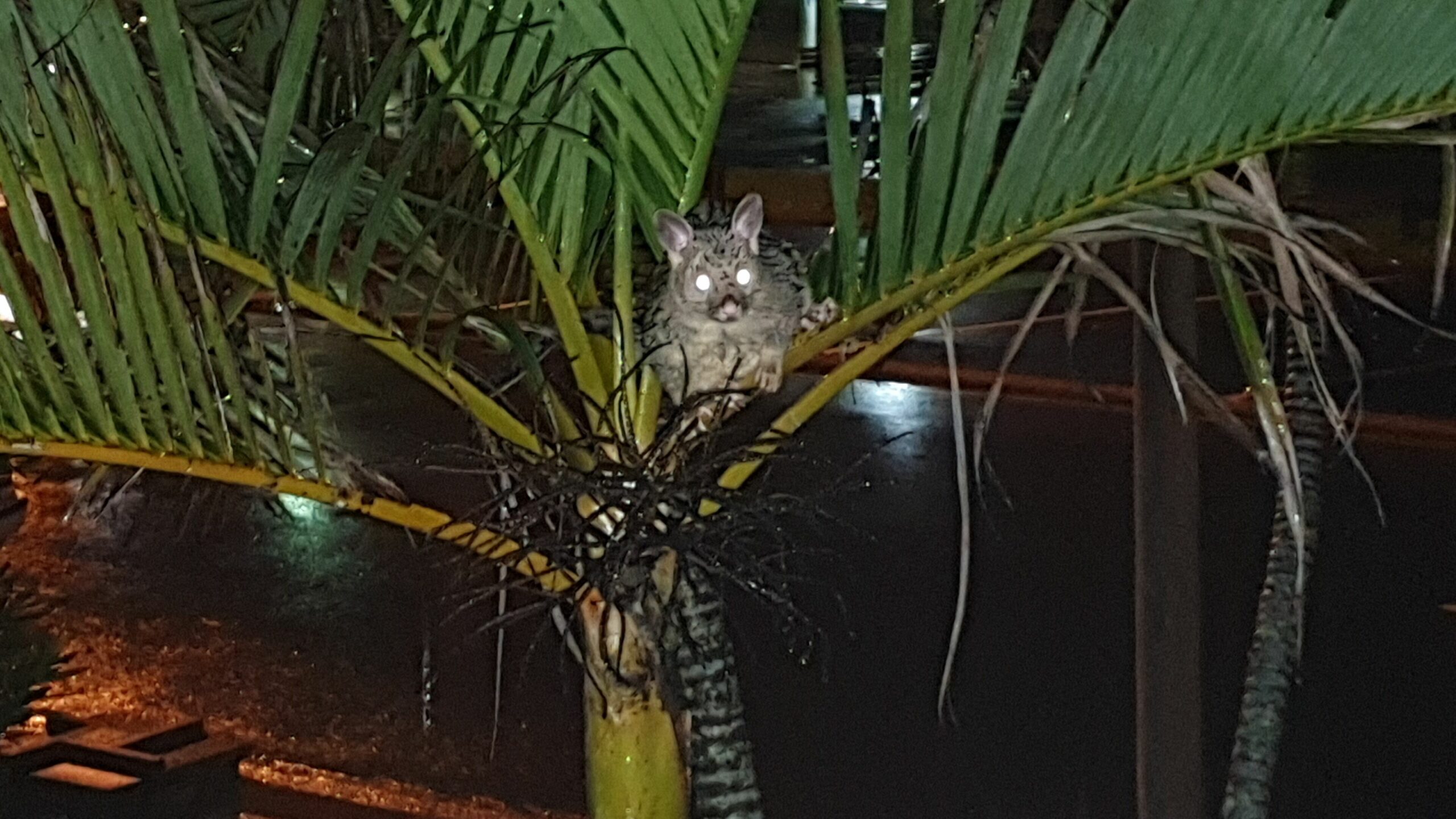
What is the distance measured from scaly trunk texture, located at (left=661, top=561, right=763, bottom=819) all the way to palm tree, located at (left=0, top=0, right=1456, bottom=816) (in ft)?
0.03

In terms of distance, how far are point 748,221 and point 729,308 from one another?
6.6 inches

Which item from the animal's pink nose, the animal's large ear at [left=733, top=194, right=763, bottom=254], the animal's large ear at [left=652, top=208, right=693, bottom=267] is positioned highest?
the animal's large ear at [left=733, top=194, right=763, bottom=254]

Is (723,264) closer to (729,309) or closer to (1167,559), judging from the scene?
(729,309)

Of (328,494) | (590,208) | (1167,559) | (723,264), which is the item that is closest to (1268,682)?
(1167,559)

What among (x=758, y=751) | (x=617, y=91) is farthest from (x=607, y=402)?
(x=758, y=751)

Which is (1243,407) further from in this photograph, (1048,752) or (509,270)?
(509,270)

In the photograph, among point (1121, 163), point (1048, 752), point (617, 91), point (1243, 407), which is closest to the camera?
point (1121, 163)

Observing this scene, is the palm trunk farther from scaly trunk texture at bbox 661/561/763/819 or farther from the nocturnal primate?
the nocturnal primate

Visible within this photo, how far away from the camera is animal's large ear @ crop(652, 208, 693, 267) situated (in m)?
1.83

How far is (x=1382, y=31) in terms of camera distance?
4.33ft

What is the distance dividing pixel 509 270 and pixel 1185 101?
0.95m

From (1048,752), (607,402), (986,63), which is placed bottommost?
(1048,752)

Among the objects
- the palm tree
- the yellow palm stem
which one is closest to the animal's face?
the palm tree

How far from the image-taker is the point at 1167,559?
220cm
